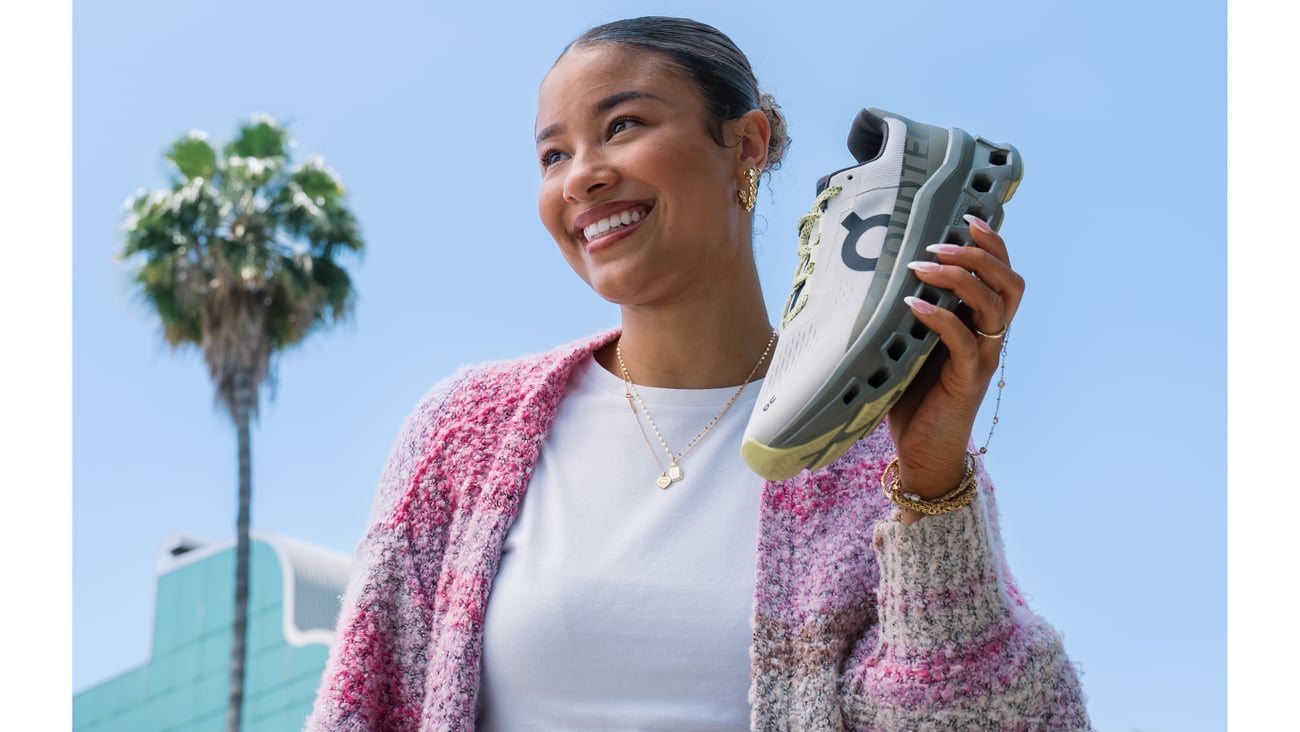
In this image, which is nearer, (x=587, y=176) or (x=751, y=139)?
(x=587, y=176)

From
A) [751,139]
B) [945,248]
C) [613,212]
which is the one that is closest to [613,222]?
[613,212]

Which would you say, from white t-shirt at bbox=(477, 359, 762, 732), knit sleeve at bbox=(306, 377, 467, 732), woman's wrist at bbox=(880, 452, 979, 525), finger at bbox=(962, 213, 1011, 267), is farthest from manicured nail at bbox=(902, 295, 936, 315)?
knit sleeve at bbox=(306, 377, 467, 732)

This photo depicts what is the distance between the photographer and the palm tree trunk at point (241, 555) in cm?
1305

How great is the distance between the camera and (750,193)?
2.12 m

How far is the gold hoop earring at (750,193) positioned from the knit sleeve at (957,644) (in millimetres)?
670

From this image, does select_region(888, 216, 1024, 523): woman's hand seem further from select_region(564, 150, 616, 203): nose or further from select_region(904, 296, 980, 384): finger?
select_region(564, 150, 616, 203): nose

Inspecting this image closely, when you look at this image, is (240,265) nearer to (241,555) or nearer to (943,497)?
(241,555)

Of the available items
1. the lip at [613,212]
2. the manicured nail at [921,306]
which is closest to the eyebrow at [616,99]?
the lip at [613,212]

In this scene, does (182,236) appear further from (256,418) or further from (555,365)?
(555,365)

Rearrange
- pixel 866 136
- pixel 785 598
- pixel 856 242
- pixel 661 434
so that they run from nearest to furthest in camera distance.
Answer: pixel 856 242, pixel 866 136, pixel 785 598, pixel 661 434

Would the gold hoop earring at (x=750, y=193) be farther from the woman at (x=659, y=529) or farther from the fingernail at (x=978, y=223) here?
the fingernail at (x=978, y=223)

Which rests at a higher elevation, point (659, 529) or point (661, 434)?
point (661, 434)

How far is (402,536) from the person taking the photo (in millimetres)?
2053

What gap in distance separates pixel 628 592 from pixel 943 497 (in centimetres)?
52
